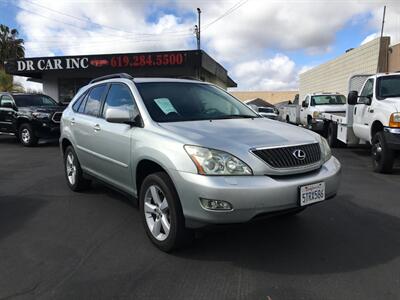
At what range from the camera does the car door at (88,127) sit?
5488 mm

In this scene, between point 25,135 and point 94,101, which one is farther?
point 25,135

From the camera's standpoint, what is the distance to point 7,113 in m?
14.0

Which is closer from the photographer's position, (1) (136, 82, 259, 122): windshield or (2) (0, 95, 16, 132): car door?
(1) (136, 82, 259, 122): windshield

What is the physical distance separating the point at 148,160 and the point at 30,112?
34.1ft

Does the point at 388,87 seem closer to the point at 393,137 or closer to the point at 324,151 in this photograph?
the point at 393,137

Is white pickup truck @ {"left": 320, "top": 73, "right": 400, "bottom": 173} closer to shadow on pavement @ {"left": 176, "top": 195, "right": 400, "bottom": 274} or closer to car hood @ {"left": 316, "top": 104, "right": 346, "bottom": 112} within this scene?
shadow on pavement @ {"left": 176, "top": 195, "right": 400, "bottom": 274}

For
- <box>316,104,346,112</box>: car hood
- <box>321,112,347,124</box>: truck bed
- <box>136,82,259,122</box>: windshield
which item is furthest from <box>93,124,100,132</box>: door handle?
<box>316,104,346,112</box>: car hood

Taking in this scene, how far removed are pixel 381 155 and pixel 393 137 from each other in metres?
0.50

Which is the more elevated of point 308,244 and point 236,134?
point 236,134

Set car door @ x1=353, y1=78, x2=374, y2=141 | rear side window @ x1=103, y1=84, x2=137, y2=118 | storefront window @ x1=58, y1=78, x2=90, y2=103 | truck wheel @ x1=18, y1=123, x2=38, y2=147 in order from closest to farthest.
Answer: rear side window @ x1=103, y1=84, x2=137, y2=118 → car door @ x1=353, y1=78, x2=374, y2=141 → truck wheel @ x1=18, y1=123, x2=38, y2=147 → storefront window @ x1=58, y1=78, x2=90, y2=103

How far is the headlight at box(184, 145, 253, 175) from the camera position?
3.52 m

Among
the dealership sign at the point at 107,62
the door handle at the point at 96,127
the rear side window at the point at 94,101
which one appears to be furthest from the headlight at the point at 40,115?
the dealership sign at the point at 107,62

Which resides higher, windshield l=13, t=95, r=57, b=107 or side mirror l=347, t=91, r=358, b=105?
side mirror l=347, t=91, r=358, b=105

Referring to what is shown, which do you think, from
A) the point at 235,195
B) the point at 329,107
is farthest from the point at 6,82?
the point at 235,195
